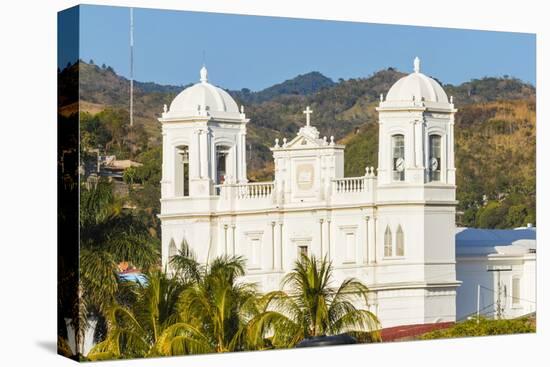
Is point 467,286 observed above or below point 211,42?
below

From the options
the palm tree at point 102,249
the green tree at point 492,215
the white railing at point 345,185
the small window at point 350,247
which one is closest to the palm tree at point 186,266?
the palm tree at point 102,249

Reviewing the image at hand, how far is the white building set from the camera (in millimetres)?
31016

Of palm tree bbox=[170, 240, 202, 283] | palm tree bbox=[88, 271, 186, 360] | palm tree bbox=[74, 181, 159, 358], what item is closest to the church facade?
palm tree bbox=[170, 240, 202, 283]

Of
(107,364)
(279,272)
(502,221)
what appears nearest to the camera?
(107,364)

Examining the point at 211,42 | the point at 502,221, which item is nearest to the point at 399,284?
the point at 502,221

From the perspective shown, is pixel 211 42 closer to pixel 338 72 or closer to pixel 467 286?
pixel 338 72

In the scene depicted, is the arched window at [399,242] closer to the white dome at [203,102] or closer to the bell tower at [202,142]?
the bell tower at [202,142]

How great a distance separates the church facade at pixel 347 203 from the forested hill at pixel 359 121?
199mm

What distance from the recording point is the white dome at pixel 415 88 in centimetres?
3033

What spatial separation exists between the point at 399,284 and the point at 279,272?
1958 millimetres

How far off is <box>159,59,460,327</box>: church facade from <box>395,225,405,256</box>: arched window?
2 centimetres

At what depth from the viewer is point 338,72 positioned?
98.2 ft

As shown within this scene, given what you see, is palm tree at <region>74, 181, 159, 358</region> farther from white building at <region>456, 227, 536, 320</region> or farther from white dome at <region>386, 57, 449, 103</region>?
white building at <region>456, 227, 536, 320</region>

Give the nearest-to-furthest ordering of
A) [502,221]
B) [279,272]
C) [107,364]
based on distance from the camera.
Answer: [107,364], [279,272], [502,221]
